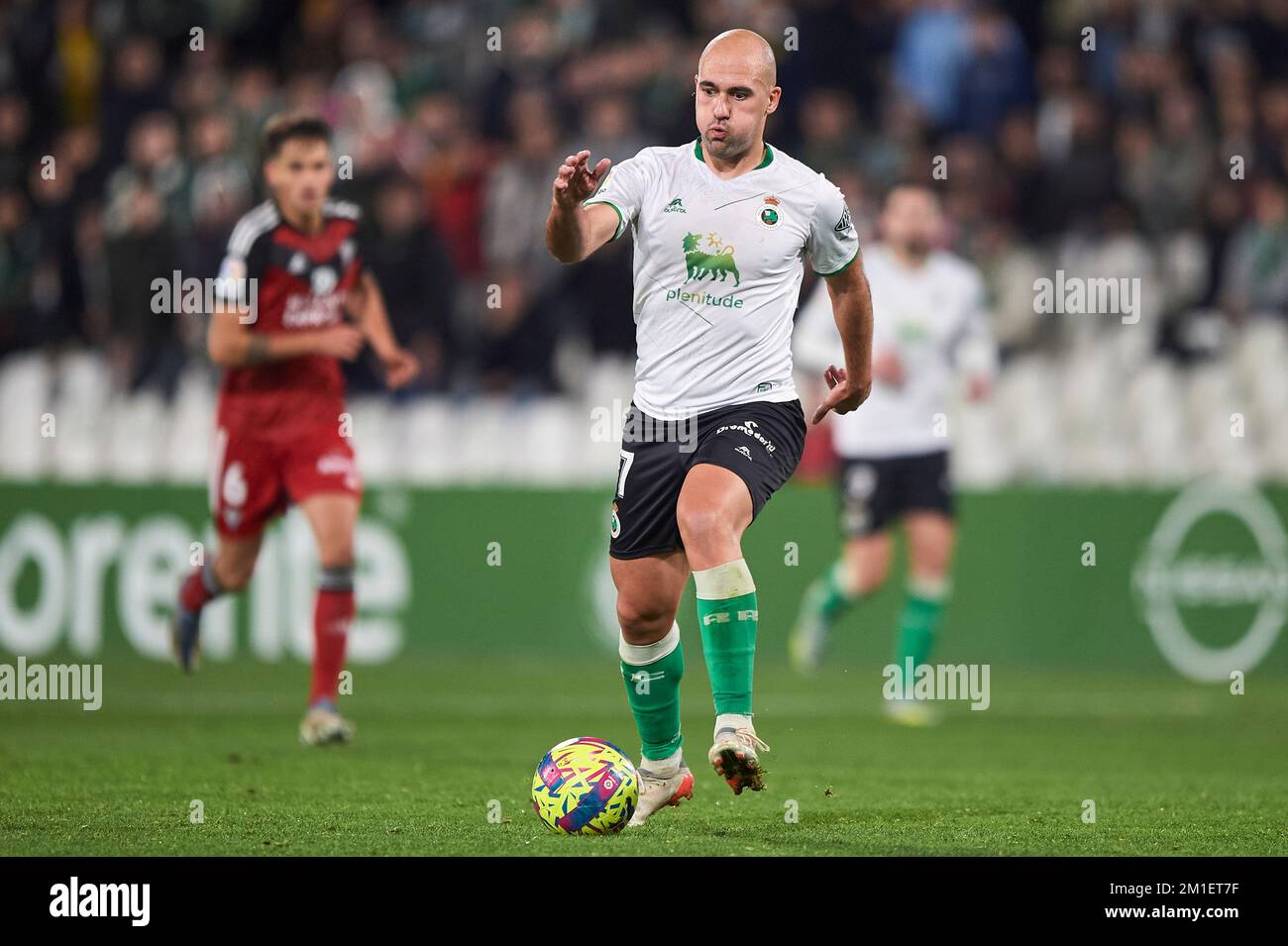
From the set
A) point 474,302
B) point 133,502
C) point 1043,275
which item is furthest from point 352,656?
point 1043,275

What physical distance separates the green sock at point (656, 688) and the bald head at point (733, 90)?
1787mm

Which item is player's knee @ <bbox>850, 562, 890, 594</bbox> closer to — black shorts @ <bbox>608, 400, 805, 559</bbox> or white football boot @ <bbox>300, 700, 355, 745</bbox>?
white football boot @ <bbox>300, 700, 355, 745</bbox>

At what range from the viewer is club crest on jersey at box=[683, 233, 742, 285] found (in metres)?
7.11

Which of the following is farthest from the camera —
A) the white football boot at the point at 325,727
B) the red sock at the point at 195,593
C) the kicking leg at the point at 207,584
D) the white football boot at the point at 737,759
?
the red sock at the point at 195,593

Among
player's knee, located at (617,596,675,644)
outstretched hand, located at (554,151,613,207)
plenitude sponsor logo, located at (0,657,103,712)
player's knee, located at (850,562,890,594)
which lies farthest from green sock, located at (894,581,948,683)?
outstretched hand, located at (554,151,613,207)

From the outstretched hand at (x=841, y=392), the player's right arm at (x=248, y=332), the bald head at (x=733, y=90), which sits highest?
the bald head at (x=733, y=90)

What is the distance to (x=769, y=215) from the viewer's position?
7133 mm

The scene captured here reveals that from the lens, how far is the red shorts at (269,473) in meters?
10.2

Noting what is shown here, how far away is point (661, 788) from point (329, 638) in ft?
10.3

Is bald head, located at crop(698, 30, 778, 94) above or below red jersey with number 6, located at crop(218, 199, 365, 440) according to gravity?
above

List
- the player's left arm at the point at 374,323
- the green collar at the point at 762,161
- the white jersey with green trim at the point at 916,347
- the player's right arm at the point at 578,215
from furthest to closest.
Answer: the white jersey with green trim at the point at 916,347 → the player's left arm at the point at 374,323 → the green collar at the point at 762,161 → the player's right arm at the point at 578,215

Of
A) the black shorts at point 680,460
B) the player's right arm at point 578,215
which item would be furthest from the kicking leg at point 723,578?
the player's right arm at point 578,215

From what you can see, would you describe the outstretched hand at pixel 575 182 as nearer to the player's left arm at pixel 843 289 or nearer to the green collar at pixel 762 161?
the green collar at pixel 762 161
